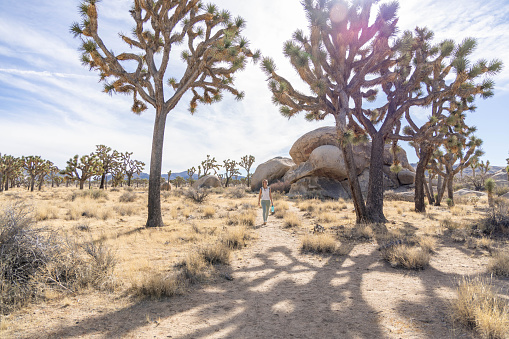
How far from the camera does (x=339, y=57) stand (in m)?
9.46

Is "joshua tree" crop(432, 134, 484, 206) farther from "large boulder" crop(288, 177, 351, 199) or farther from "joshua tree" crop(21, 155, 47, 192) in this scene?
"joshua tree" crop(21, 155, 47, 192)

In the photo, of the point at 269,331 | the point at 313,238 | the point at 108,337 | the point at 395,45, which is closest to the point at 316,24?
the point at 395,45

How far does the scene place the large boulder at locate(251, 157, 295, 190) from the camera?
28203 millimetres

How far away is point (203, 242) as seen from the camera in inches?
263

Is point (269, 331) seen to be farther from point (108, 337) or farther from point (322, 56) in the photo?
point (322, 56)

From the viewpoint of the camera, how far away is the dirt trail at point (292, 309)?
9.23 ft

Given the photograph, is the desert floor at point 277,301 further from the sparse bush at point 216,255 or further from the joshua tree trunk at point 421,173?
the joshua tree trunk at point 421,173

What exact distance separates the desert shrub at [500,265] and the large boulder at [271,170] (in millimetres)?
23479

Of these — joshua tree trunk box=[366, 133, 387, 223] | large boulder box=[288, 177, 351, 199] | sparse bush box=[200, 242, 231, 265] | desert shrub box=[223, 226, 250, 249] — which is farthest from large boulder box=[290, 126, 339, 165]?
sparse bush box=[200, 242, 231, 265]

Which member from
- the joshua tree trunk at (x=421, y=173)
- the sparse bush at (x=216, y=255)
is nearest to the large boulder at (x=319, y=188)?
the joshua tree trunk at (x=421, y=173)

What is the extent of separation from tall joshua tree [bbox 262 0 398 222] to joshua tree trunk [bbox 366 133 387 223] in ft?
1.13

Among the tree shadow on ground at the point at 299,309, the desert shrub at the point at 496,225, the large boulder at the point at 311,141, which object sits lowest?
the tree shadow on ground at the point at 299,309

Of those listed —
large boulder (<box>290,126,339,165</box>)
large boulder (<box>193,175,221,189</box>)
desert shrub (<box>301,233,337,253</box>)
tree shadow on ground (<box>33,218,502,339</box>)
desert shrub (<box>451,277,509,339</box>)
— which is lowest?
tree shadow on ground (<box>33,218,502,339</box>)

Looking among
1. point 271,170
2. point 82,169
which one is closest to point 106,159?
point 82,169
